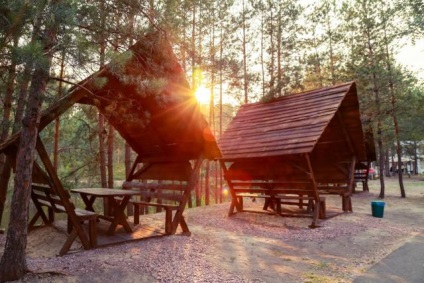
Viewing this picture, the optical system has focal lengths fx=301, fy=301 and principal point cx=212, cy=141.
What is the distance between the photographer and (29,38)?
4668 millimetres

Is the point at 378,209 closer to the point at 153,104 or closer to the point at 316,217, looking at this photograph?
Result: the point at 316,217

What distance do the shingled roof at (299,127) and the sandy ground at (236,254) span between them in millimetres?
2792

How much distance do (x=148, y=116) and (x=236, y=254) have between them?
3.87m

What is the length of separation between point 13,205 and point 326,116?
9.70 meters

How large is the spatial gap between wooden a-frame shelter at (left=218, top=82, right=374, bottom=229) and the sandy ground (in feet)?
5.76

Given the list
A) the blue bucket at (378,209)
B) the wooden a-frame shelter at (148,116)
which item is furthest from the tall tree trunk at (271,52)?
the wooden a-frame shelter at (148,116)

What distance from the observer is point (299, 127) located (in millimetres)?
11273

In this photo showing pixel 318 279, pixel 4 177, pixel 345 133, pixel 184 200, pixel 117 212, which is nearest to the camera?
pixel 318 279

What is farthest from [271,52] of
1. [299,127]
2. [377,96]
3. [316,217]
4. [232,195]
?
[316,217]

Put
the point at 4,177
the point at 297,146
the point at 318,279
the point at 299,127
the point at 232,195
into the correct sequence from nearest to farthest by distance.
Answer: the point at 318,279, the point at 4,177, the point at 297,146, the point at 299,127, the point at 232,195

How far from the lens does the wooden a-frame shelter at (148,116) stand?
6.11 metres

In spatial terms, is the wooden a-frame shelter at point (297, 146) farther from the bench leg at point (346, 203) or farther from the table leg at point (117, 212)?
the table leg at point (117, 212)

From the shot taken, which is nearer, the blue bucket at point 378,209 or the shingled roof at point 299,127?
the shingled roof at point 299,127

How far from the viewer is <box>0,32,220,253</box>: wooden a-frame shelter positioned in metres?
6.11
